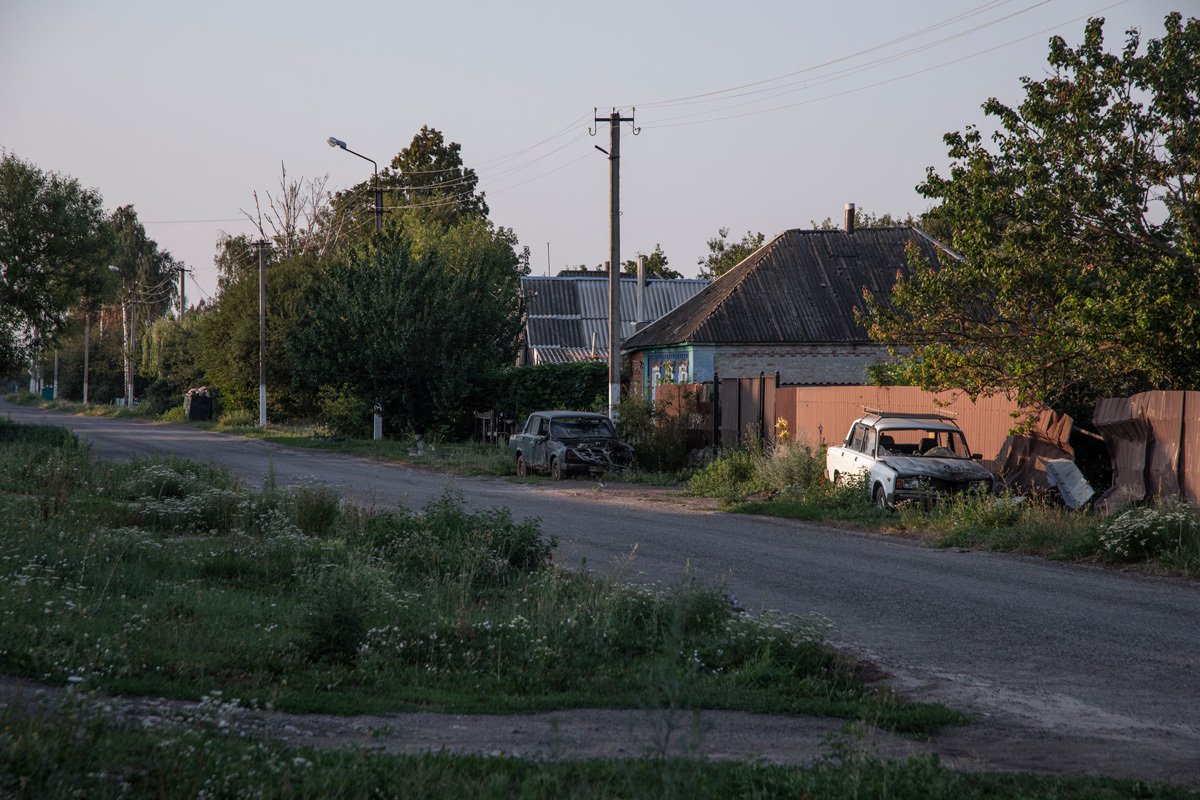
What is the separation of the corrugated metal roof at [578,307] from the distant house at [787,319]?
1369 centimetres

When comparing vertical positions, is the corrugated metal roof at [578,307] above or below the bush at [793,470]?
above

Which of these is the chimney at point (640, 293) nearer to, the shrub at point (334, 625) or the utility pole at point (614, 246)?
the utility pole at point (614, 246)

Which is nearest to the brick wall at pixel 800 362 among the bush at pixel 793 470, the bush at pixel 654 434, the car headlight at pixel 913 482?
the bush at pixel 654 434

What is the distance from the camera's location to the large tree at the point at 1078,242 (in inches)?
663

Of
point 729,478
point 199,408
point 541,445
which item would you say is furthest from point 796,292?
point 199,408

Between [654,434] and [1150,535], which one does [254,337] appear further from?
[1150,535]

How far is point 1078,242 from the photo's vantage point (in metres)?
17.9

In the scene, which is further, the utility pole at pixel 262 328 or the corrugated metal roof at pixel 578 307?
the corrugated metal roof at pixel 578 307

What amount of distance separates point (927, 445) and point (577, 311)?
3825cm

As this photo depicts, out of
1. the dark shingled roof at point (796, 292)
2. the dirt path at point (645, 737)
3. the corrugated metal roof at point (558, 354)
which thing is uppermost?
the dark shingled roof at point (796, 292)

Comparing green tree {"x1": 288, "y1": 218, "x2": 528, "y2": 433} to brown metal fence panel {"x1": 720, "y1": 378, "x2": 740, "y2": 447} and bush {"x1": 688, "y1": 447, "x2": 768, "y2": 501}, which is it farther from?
bush {"x1": 688, "y1": 447, "x2": 768, "y2": 501}

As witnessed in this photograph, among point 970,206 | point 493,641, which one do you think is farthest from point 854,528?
point 493,641

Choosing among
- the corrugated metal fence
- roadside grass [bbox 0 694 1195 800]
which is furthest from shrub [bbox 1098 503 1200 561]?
roadside grass [bbox 0 694 1195 800]

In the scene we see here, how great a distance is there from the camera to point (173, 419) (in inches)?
2441
